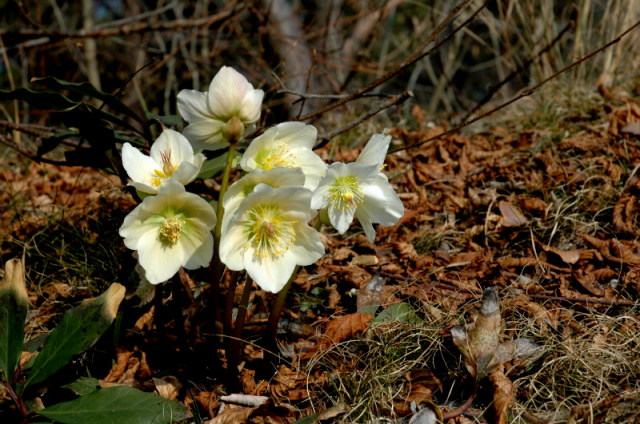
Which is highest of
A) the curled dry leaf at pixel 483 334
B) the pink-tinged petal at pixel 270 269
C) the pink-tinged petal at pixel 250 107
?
the pink-tinged petal at pixel 250 107

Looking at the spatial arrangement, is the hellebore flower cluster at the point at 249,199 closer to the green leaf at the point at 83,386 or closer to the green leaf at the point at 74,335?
the green leaf at the point at 74,335

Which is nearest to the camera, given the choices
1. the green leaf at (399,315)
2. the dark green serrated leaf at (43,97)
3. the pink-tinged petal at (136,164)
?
the pink-tinged petal at (136,164)

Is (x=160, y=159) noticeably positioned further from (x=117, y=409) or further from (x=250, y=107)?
(x=117, y=409)

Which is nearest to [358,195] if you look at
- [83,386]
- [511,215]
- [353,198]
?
[353,198]

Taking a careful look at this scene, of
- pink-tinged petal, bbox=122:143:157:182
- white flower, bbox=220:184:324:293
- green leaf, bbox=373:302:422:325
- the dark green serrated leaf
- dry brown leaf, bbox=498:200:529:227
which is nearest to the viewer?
white flower, bbox=220:184:324:293

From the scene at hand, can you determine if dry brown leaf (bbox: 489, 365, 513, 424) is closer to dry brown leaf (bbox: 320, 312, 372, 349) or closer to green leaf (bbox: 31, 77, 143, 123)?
A: dry brown leaf (bbox: 320, 312, 372, 349)

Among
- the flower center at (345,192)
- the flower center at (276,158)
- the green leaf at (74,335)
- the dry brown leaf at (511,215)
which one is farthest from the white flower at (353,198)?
the dry brown leaf at (511,215)

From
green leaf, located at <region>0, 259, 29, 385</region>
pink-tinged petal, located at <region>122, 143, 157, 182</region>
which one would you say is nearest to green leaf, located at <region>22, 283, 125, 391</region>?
green leaf, located at <region>0, 259, 29, 385</region>
